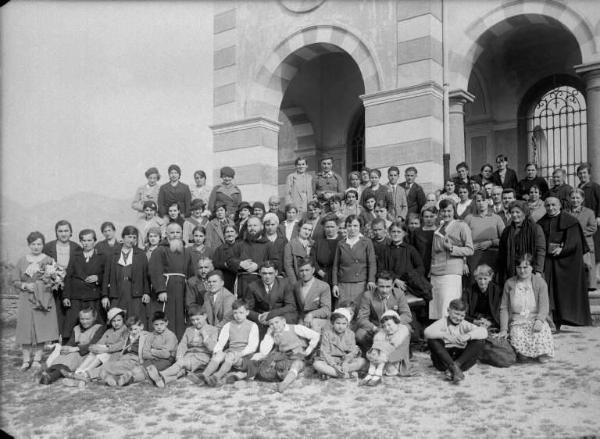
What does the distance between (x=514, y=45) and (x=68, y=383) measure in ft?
39.4

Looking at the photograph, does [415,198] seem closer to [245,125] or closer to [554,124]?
[245,125]

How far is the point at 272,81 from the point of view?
13.9 metres

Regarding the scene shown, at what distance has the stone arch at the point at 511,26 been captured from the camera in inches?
434

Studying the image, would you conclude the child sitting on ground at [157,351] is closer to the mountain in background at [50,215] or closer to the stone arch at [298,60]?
the mountain in background at [50,215]

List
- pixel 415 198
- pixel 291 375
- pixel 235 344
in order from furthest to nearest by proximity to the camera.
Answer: pixel 415 198 < pixel 235 344 < pixel 291 375

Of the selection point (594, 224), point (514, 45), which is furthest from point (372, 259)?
point (514, 45)

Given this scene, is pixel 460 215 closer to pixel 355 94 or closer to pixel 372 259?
pixel 372 259

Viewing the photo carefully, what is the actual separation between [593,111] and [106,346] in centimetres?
858

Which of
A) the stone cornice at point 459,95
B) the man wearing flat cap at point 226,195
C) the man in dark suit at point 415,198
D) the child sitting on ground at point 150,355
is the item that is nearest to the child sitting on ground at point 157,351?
the child sitting on ground at point 150,355

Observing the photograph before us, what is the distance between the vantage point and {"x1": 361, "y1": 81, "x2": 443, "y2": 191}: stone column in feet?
38.2

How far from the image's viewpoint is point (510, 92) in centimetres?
1515

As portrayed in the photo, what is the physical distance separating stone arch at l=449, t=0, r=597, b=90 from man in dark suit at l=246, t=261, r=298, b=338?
6.44 meters

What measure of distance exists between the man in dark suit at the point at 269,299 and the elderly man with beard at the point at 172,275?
92cm

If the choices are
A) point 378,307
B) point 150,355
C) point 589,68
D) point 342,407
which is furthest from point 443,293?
point 589,68
